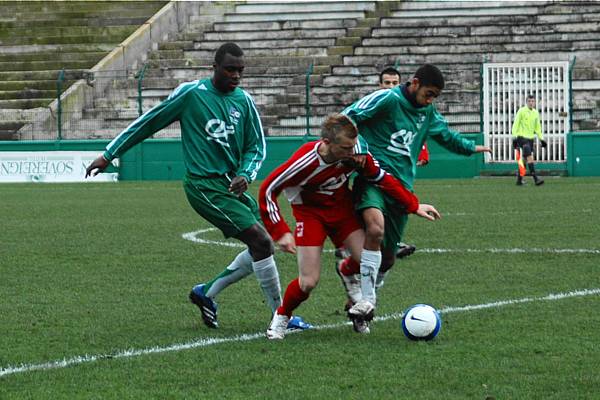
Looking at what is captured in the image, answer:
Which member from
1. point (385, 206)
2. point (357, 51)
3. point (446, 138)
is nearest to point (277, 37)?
point (357, 51)

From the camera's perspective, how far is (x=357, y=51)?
111ft

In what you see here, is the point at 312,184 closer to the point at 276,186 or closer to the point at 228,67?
the point at 276,186

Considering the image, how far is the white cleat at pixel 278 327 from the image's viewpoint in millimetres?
7094

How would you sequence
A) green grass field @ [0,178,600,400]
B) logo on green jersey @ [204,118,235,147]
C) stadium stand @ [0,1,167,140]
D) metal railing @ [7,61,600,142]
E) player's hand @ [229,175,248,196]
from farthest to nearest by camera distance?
stadium stand @ [0,1,167,140]
metal railing @ [7,61,600,142]
logo on green jersey @ [204,118,235,147]
player's hand @ [229,175,248,196]
green grass field @ [0,178,600,400]

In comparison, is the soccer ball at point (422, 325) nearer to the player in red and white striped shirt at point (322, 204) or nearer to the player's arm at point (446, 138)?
the player in red and white striped shirt at point (322, 204)

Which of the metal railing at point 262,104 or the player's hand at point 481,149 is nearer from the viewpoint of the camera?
the player's hand at point 481,149

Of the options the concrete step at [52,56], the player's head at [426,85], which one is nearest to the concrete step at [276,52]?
the concrete step at [52,56]

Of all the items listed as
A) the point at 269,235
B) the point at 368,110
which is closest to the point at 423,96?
the point at 368,110

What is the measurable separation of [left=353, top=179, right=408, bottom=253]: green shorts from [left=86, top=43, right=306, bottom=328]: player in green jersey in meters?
0.60

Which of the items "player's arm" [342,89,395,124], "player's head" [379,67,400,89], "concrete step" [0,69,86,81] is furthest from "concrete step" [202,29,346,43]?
"player's arm" [342,89,395,124]

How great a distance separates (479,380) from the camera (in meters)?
5.69

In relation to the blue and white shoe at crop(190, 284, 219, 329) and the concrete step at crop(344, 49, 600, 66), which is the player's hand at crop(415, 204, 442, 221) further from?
the concrete step at crop(344, 49, 600, 66)

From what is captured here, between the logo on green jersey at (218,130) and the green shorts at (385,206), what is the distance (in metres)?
0.84

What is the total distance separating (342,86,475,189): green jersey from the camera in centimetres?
813
